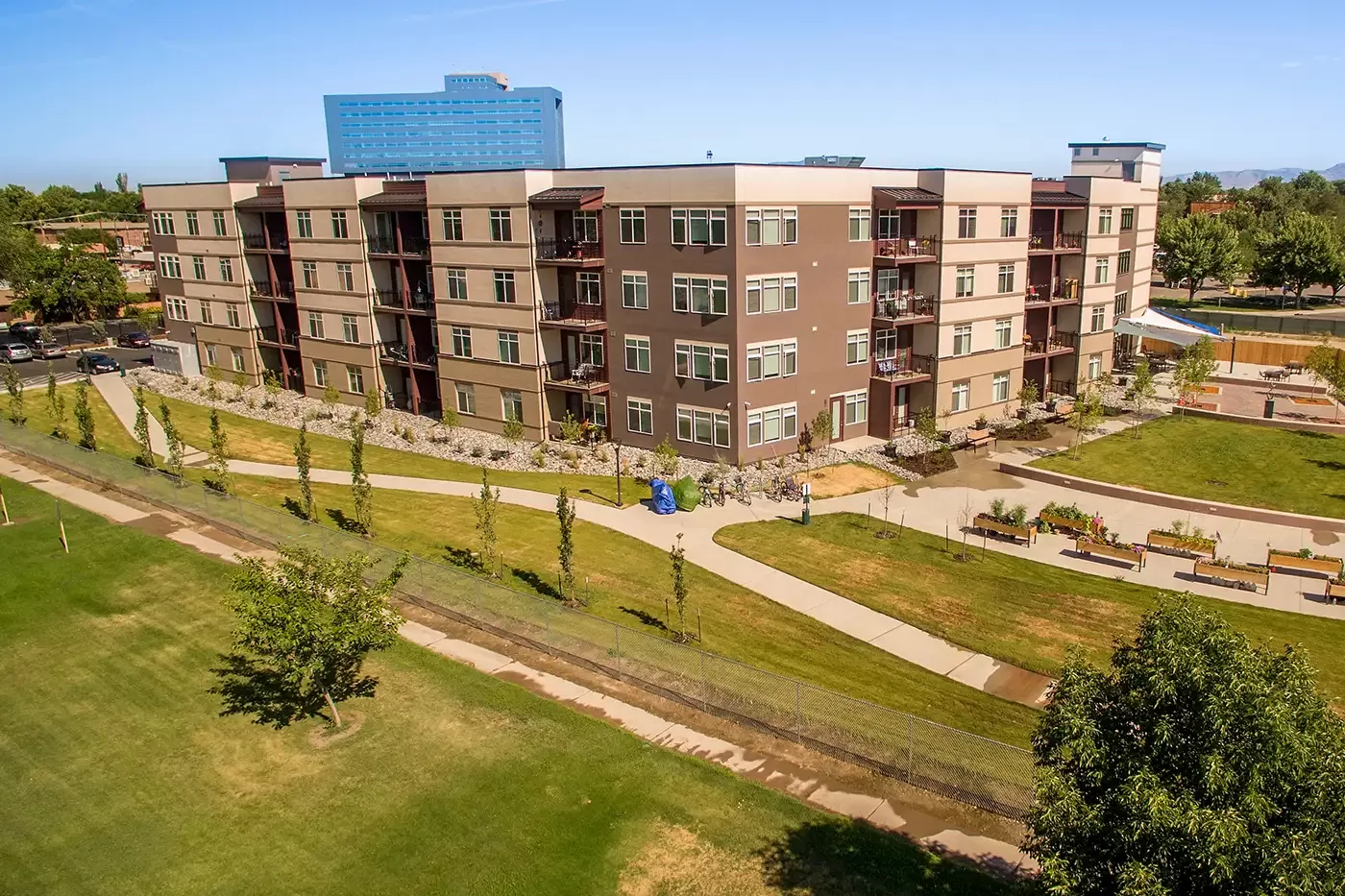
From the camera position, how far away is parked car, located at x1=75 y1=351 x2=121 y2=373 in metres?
65.4

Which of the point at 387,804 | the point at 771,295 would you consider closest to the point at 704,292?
the point at 771,295

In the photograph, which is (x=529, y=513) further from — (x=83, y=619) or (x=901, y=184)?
(x=901, y=184)

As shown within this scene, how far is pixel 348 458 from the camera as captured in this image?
4647 cm

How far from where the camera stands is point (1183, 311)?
8419 cm

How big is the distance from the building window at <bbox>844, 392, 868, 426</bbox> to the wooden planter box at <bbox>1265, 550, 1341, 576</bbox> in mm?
20831

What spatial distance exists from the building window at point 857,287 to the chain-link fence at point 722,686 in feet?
86.8

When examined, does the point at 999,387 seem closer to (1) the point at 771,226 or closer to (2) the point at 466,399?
(1) the point at 771,226

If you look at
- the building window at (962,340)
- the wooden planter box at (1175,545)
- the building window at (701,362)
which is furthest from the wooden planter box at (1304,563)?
the building window at (701,362)

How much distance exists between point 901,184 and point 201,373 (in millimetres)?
50089

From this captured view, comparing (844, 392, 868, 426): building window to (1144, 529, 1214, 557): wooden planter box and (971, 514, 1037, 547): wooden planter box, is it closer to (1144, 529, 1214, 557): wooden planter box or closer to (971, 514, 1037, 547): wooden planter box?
(971, 514, 1037, 547): wooden planter box

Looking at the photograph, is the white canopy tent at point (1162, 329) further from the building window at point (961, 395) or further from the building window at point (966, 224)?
the building window at point (966, 224)

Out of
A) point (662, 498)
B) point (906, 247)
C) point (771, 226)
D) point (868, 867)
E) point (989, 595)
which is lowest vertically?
point (989, 595)

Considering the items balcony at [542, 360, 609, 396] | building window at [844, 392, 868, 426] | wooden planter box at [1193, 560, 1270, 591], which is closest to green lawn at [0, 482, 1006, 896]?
wooden planter box at [1193, 560, 1270, 591]

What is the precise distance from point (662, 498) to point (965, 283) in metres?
22.7
